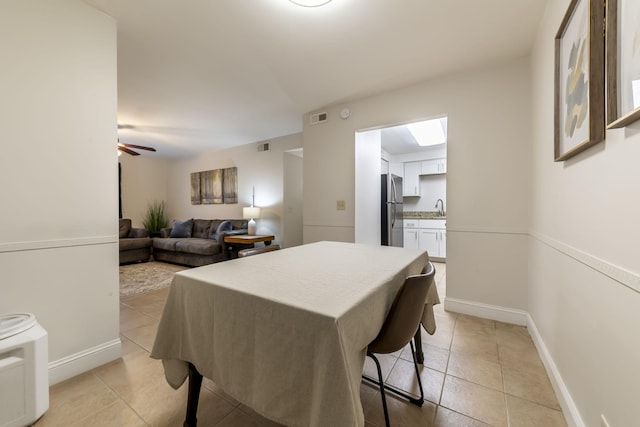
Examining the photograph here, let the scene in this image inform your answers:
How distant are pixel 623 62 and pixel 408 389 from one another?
5.86 feet

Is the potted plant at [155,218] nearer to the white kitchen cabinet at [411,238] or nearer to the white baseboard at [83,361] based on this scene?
the white baseboard at [83,361]

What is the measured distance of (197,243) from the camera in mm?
4809

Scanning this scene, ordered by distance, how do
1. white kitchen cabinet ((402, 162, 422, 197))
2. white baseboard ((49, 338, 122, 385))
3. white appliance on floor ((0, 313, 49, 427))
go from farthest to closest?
1. white kitchen cabinet ((402, 162, 422, 197))
2. white baseboard ((49, 338, 122, 385))
3. white appliance on floor ((0, 313, 49, 427))

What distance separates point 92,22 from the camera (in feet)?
5.80

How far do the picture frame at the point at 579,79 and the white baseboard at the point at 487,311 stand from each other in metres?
1.64

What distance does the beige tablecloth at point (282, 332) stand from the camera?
0.75 meters

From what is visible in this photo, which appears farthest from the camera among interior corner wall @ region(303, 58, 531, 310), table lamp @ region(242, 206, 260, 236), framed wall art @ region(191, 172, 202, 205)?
framed wall art @ region(191, 172, 202, 205)

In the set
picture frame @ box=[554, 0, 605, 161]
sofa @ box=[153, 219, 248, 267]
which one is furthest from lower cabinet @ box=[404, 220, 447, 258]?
picture frame @ box=[554, 0, 605, 161]

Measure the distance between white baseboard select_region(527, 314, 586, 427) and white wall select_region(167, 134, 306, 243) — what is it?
172 inches

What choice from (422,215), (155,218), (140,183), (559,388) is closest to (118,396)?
(559,388)

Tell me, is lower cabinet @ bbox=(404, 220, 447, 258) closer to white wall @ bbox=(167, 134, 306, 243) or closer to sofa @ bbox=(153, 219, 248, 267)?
white wall @ bbox=(167, 134, 306, 243)

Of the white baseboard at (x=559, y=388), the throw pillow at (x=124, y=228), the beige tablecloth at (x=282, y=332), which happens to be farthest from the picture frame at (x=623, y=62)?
the throw pillow at (x=124, y=228)

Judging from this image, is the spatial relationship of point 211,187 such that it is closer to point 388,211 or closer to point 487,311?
point 388,211

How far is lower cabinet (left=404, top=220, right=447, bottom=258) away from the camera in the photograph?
17.3 ft
